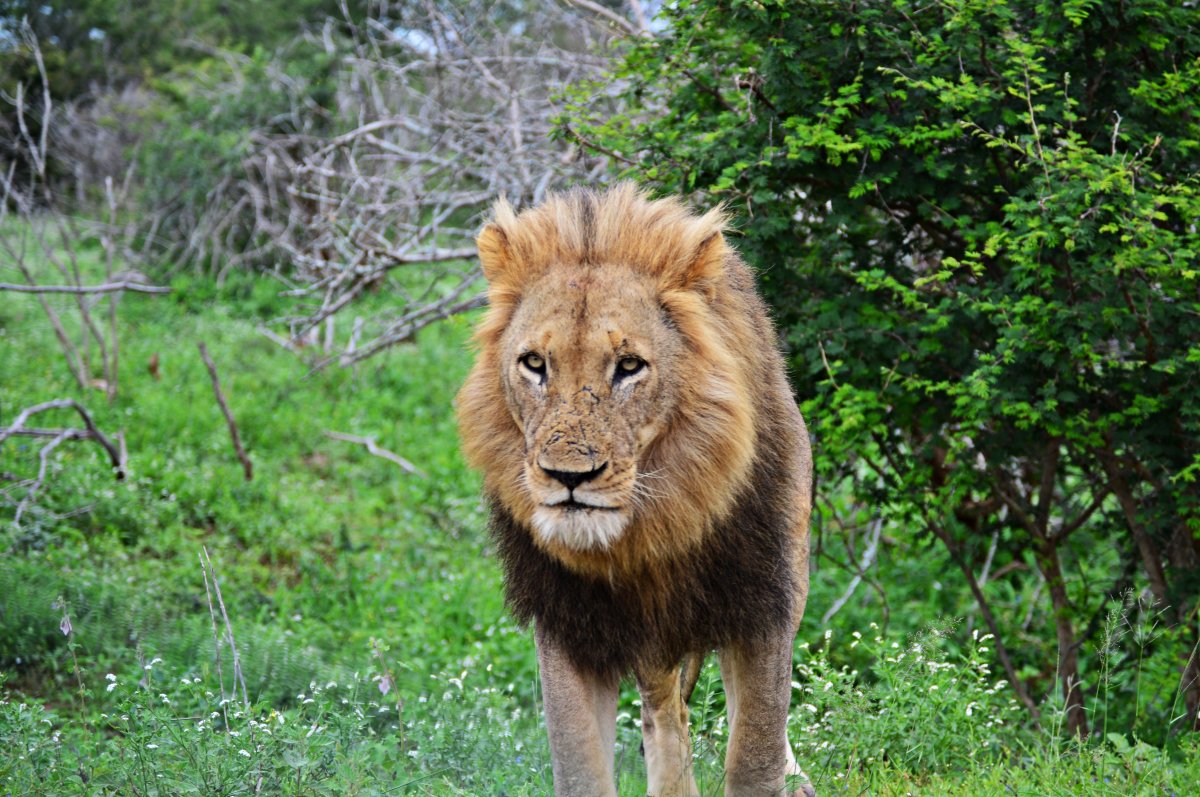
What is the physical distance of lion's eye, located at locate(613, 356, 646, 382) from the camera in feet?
9.77

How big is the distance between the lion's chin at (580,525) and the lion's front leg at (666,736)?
1.19 meters

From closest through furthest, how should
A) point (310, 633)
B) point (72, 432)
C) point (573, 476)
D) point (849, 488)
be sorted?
point (573, 476) < point (310, 633) < point (72, 432) < point (849, 488)

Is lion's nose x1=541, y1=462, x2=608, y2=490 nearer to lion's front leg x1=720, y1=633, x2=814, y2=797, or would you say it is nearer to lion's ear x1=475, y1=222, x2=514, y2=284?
lion's ear x1=475, y1=222, x2=514, y2=284

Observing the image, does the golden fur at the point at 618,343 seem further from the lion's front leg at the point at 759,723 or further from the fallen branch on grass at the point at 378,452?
the fallen branch on grass at the point at 378,452

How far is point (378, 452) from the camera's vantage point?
9.59 metres

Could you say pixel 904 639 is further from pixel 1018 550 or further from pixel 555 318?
pixel 555 318

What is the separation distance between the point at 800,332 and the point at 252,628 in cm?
319

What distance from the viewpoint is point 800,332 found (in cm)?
488

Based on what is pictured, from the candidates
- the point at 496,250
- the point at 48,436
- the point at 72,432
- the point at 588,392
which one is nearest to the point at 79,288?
the point at 72,432

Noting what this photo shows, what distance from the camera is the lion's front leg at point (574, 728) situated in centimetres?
316

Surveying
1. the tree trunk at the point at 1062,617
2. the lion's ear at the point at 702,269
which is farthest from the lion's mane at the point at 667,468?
the tree trunk at the point at 1062,617

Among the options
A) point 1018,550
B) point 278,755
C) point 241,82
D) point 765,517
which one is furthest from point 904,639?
point 241,82

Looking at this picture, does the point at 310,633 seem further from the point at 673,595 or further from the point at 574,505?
the point at 574,505

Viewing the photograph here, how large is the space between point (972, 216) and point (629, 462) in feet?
9.07
